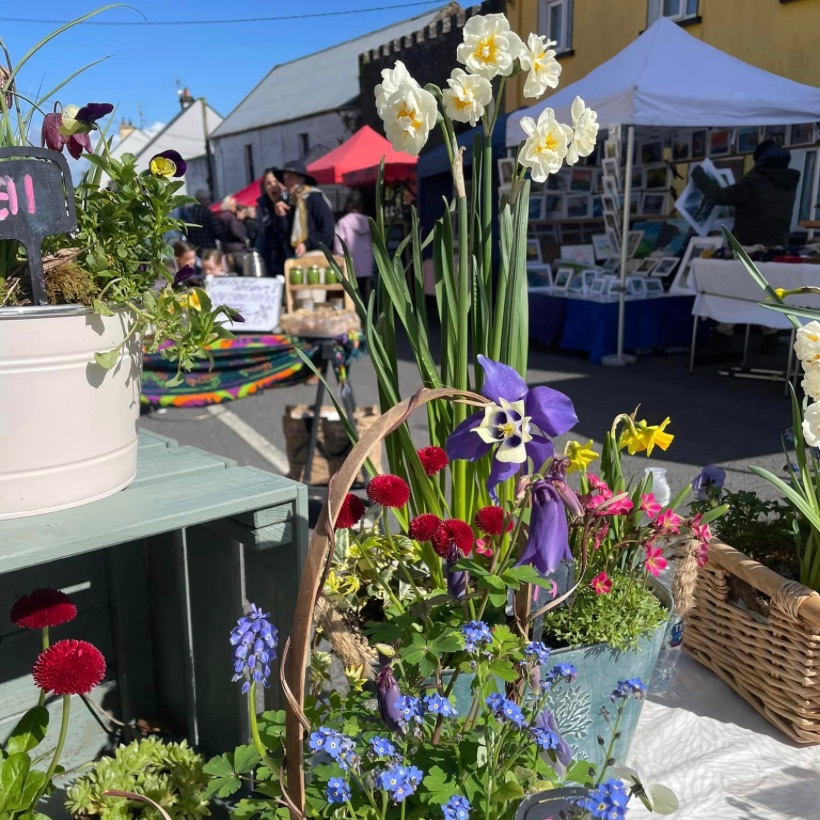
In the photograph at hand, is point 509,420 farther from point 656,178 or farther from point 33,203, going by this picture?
point 656,178

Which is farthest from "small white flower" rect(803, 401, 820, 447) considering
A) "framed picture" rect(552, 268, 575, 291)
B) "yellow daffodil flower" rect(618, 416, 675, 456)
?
"framed picture" rect(552, 268, 575, 291)

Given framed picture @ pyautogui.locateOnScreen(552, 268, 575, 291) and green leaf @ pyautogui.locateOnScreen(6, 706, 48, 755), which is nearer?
green leaf @ pyautogui.locateOnScreen(6, 706, 48, 755)

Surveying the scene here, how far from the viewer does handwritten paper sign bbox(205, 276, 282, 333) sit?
3.89 metres

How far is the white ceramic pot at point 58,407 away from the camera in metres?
0.87

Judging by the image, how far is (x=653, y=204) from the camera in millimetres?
8477

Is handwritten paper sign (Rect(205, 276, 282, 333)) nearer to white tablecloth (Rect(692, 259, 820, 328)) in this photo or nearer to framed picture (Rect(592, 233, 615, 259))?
white tablecloth (Rect(692, 259, 820, 328))

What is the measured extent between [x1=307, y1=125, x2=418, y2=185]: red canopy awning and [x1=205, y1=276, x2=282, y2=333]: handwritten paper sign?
5887mm

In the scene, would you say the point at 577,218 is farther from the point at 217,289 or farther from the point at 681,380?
the point at 217,289

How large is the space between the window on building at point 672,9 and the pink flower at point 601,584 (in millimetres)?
9033

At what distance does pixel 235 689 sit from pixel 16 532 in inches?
21.5

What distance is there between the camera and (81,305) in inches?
36.5

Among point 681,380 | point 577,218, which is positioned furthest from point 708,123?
point 577,218

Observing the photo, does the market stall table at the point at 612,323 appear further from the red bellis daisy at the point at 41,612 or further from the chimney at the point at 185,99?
A: the chimney at the point at 185,99

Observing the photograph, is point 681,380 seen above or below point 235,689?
below
